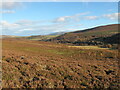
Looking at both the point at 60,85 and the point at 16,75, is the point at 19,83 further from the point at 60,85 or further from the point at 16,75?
the point at 60,85

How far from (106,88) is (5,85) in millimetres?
7939

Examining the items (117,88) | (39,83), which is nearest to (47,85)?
(39,83)

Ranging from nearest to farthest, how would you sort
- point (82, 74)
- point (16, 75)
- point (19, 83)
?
point (19, 83) → point (16, 75) → point (82, 74)

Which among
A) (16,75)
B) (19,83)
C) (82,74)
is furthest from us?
(82,74)

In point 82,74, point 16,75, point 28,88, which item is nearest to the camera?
point 28,88

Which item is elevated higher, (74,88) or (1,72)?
(1,72)

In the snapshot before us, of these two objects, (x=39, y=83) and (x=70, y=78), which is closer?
(x=39, y=83)

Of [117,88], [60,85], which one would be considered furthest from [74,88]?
[117,88]

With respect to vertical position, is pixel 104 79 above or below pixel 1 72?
below

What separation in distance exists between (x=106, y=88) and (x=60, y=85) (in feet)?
12.2

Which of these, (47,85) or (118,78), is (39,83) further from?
(118,78)

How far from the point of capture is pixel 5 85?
8492 mm

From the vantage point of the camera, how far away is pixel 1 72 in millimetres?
10695

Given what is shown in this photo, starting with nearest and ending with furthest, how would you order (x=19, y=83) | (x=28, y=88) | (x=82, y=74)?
(x=28, y=88) < (x=19, y=83) < (x=82, y=74)
